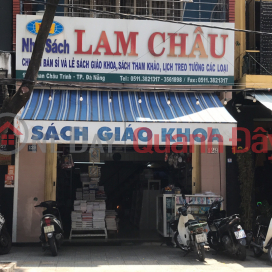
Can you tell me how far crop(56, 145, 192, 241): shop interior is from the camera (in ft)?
38.4

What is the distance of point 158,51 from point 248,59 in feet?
8.15

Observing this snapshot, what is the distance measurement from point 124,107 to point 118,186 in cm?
741

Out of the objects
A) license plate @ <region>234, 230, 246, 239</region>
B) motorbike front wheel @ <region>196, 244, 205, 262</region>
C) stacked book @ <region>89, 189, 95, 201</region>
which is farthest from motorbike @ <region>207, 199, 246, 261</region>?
stacked book @ <region>89, 189, 95, 201</region>

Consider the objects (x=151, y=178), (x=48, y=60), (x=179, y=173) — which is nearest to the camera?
(x=48, y=60)

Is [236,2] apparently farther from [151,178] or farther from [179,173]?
[151,178]

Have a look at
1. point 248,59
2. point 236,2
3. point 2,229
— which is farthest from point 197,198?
point 236,2

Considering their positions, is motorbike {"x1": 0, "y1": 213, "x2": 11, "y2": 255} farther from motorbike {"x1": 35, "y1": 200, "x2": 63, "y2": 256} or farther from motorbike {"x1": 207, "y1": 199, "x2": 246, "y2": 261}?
motorbike {"x1": 207, "y1": 199, "x2": 246, "y2": 261}

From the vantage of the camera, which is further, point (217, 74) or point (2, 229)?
point (217, 74)

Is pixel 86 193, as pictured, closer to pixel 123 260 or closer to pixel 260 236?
pixel 123 260

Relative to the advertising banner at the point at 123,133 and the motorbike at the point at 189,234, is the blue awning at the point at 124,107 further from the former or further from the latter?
the motorbike at the point at 189,234

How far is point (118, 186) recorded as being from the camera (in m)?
16.9

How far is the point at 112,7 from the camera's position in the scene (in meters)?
11.6

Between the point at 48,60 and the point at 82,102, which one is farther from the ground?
the point at 48,60

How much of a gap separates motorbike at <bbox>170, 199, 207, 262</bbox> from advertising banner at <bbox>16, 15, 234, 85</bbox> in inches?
142
